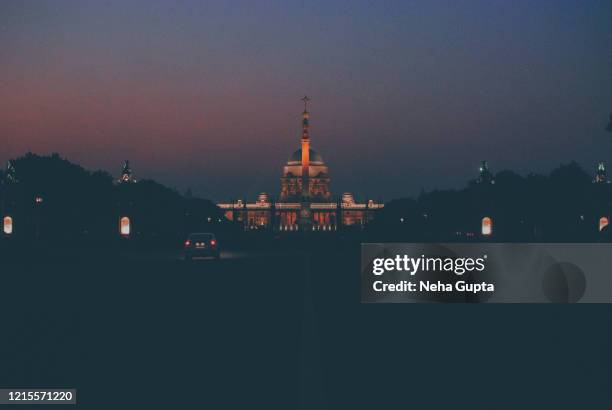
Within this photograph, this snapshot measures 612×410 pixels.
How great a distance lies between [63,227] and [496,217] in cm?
4967

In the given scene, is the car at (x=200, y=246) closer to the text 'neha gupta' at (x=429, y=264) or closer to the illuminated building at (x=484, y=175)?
the text 'neha gupta' at (x=429, y=264)

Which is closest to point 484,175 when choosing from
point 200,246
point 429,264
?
point 200,246

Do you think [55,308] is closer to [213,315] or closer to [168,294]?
[213,315]

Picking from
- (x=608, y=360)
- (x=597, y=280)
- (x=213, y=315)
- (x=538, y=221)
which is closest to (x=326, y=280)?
(x=597, y=280)

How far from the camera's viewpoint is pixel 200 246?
51000 millimetres

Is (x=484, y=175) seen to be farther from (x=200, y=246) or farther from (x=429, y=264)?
(x=429, y=264)

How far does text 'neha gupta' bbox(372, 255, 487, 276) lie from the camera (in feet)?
71.2

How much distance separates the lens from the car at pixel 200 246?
167 feet

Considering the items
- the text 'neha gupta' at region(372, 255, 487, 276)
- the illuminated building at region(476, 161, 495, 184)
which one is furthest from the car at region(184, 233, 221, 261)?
the illuminated building at region(476, 161, 495, 184)

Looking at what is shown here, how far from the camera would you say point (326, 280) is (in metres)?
35.1

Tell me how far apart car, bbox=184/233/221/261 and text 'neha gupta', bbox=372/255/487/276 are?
27.8 metres

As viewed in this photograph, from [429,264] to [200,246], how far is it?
98.2 ft

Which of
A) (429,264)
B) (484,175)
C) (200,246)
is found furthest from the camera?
(484,175)

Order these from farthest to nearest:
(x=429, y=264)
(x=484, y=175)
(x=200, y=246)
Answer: (x=484, y=175), (x=200, y=246), (x=429, y=264)
